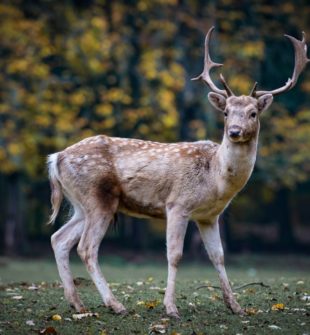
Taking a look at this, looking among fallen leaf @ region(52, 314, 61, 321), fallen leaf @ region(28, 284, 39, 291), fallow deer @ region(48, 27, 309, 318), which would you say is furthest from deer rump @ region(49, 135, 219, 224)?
fallen leaf @ region(28, 284, 39, 291)

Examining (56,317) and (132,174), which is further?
(132,174)

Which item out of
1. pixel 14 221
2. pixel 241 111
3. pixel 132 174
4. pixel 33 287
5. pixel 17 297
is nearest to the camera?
pixel 241 111

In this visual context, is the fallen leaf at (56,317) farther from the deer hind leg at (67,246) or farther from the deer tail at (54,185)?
the deer tail at (54,185)

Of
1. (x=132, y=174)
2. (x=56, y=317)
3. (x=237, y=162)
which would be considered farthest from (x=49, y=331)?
(x=237, y=162)

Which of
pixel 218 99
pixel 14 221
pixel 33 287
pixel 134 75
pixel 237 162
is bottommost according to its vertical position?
pixel 14 221

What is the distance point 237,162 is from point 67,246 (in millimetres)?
2020

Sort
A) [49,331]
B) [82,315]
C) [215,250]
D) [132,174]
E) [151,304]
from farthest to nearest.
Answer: [132,174] < [215,250] < [151,304] < [82,315] < [49,331]

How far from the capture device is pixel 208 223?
8.99 meters

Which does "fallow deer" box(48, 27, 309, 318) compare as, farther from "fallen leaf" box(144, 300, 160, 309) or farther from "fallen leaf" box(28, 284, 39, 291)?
"fallen leaf" box(28, 284, 39, 291)

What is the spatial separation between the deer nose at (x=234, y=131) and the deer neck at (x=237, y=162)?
227 mm

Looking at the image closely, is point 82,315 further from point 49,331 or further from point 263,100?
point 263,100

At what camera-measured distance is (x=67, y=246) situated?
29.4 feet

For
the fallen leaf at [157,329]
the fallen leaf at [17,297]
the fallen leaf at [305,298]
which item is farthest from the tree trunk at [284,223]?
the fallen leaf at [157,329]

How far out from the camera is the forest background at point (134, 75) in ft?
68.0
